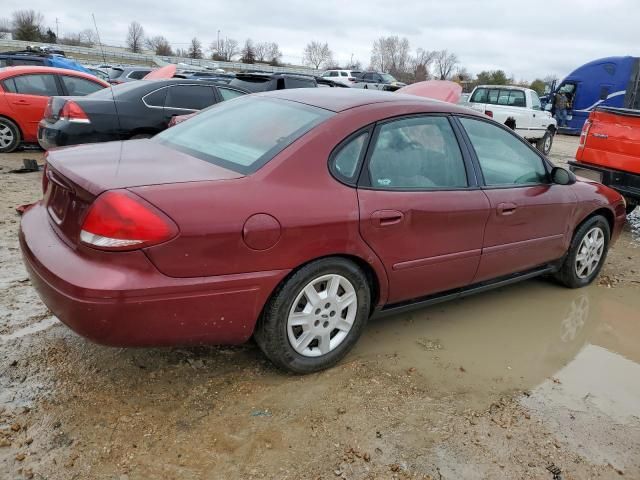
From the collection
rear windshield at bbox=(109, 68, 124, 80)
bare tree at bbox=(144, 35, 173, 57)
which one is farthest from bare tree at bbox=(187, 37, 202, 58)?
rear windshield at bbox=(109, 68, 124, 80)

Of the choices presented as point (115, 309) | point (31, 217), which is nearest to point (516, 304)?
point (115, 309)

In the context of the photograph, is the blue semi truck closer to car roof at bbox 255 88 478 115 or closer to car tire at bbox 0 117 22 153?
car roof at bbox 255 88 478 115

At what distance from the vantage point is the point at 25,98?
8484 mm

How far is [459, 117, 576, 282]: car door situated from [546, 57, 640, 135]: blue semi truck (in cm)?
1862

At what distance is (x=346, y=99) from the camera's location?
3.19 metres

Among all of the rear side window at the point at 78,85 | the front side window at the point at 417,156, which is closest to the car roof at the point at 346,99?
the front side window at the point at 417,156

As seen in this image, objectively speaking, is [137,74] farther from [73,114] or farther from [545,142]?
[545,142]

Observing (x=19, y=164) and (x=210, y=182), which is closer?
(x=210, y=182)

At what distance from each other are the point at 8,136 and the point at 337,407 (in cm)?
828

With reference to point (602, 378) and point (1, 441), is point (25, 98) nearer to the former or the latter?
point (1, 441)

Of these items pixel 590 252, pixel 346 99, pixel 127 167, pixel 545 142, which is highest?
pixel 346 99

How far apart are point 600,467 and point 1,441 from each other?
8.89ft

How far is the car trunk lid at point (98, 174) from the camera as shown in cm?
240

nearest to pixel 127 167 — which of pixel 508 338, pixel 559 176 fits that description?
pixel 508 338
